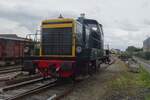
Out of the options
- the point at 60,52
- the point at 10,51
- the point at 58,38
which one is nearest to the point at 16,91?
the point at 60,52

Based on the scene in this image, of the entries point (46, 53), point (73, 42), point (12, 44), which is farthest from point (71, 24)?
point (12, 44)

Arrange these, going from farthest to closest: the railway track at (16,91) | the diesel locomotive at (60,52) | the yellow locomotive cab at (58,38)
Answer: the yellow locomotive cab at (58,38) → the diesel locomotive at (60,52) → the railway track at (16,91)

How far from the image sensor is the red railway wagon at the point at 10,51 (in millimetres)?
21047

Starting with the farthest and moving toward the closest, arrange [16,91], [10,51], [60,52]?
[10,51] < [60,52] < [16,91]

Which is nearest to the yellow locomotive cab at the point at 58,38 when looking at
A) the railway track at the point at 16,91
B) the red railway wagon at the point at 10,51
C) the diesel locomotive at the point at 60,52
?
the diesel locomotive at the point at 60,52

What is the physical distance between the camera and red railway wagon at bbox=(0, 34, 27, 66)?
2105 cm

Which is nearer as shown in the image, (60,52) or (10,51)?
(60,52)

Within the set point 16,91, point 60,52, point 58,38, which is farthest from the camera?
point 58,38

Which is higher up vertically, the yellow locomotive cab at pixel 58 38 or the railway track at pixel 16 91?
the yellow locomotive cab at pixel 58 38

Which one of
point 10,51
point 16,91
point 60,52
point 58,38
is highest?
point 58,38

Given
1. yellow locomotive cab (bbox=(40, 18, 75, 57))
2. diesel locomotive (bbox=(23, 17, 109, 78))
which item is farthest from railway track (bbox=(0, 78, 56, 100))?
yellow locomotive cab (bbox=(40, 18, 75, 57))

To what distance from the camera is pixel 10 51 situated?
22.2 meters

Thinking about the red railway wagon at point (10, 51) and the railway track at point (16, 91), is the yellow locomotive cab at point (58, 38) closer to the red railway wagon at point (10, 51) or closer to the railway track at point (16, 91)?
the railway track at point (16, 91)

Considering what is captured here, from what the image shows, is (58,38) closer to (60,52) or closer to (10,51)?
(60,52)
